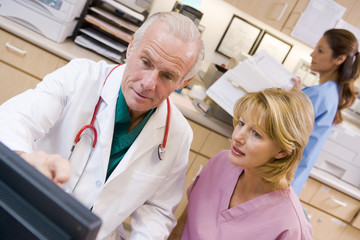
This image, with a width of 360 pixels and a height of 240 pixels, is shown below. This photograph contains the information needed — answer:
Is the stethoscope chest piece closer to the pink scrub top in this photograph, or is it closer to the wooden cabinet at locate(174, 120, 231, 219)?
the pink scrub top

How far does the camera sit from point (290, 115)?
1.04 meters

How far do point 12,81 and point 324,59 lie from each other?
2.13 m

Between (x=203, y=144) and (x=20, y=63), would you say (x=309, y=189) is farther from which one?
(x=20, y=63)

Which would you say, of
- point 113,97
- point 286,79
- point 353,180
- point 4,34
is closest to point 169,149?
point 113,97

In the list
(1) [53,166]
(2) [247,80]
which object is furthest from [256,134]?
(2) [247,80]

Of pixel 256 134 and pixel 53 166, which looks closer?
pixel 53 166

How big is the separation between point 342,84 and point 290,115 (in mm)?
1122

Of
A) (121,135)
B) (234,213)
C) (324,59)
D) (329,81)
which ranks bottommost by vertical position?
(234,213)

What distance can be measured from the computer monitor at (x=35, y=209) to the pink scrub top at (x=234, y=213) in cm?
91

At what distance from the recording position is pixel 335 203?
2.43 m

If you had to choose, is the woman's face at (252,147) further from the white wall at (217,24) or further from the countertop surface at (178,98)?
the white wall at (217,24)

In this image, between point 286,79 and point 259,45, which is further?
point 259,45

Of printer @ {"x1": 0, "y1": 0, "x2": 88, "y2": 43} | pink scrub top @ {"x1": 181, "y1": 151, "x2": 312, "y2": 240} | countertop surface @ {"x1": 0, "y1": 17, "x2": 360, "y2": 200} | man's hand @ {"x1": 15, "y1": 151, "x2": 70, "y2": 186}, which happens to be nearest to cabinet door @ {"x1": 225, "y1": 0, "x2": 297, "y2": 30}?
countertop surface @ {"x1": 0, "y1": 17, "x2": 360, "y2": 200}

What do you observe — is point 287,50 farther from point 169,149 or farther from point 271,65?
point 169,149
